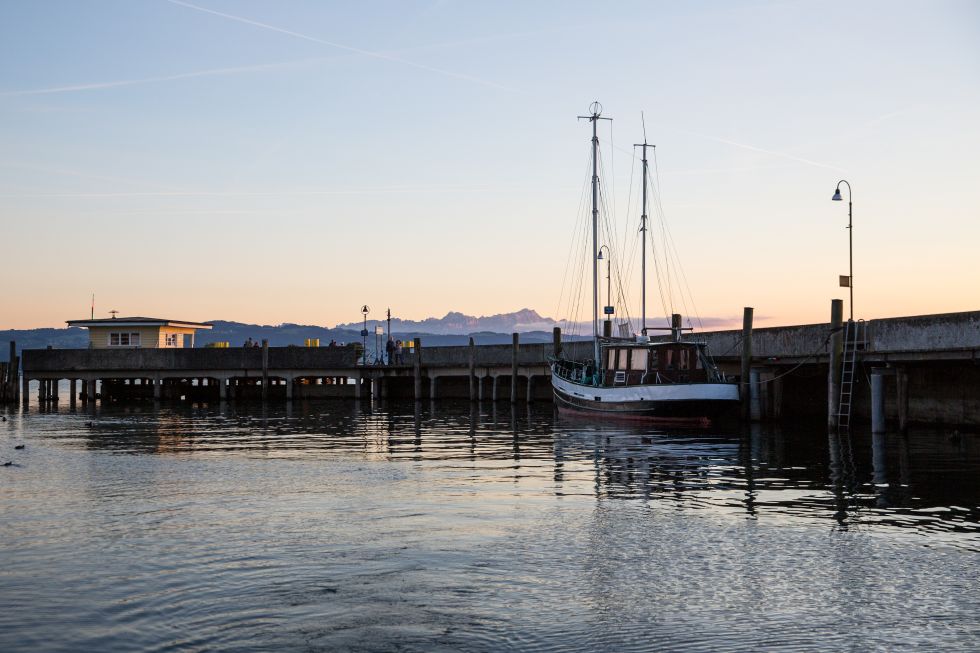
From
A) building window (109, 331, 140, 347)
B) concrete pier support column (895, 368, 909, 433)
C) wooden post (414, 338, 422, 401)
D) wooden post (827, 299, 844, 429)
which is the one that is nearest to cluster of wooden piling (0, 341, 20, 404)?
Answer: building window (109, 331, 140, 347)

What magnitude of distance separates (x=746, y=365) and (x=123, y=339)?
179 feet

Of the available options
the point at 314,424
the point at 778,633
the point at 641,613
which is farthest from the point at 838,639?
the point at 314,424

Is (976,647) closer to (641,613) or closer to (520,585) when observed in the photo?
Answer: (641,613)

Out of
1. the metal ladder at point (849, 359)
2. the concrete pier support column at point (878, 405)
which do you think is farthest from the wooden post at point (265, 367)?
the concrete pier support column at point (878, 405)

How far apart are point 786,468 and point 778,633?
1567 centimetres

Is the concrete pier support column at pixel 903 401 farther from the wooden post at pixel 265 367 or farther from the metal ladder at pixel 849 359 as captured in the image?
the wooden post at pixel 265 367

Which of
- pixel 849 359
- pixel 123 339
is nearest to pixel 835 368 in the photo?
pixel 849 359

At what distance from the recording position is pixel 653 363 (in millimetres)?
42625

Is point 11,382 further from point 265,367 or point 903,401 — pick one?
point 903,401

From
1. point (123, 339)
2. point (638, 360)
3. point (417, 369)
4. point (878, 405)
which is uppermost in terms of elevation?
point (123, 339)

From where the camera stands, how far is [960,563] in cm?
1405

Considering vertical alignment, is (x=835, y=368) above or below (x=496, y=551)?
above

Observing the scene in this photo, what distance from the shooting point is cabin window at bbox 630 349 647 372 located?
4309cm

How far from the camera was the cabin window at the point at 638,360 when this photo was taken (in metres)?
43.1
